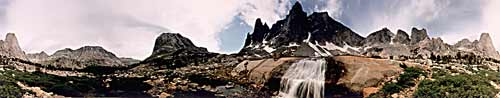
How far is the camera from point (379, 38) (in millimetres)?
129500

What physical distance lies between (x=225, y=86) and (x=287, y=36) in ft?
313

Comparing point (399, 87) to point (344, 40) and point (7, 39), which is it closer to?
point (7, 39)

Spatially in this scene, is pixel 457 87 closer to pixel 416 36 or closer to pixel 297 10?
pixel 416 36

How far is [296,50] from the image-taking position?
4614 inches

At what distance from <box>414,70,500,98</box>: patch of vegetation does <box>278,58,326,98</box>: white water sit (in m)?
4.74

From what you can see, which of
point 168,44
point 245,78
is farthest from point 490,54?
point 168,44

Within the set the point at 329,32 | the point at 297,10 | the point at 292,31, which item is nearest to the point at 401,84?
the point at 297,10

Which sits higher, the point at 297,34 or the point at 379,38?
the point at 297,34

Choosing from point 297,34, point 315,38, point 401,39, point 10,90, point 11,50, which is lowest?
point 10,90

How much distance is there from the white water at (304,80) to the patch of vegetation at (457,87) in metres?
4.74

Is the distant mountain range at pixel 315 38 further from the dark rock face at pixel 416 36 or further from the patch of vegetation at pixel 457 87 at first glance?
the patch of vegetation at pixel 457 87

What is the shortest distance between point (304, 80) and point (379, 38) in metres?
108

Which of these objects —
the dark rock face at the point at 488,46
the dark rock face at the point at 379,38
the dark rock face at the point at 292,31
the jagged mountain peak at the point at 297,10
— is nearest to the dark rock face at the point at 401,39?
the dark rock face at the point at 379,38

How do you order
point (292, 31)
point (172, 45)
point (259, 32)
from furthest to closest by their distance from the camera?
point (292, 31)
point (259, 32)
point (172, 45)
